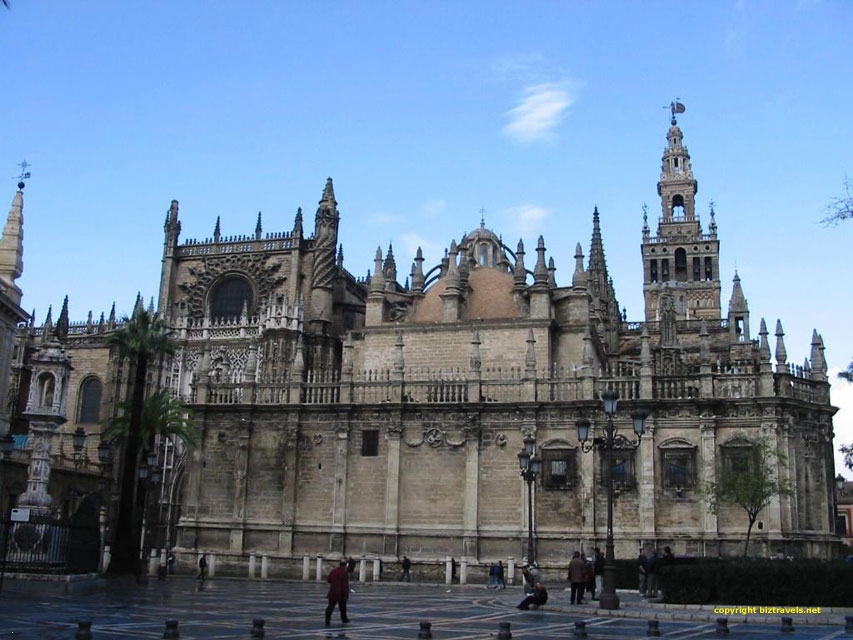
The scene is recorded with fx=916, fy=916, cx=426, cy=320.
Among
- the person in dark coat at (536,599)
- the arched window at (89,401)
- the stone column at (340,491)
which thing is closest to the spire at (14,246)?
the stone column at (340,491)

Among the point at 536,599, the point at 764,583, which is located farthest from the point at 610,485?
the point at 764,583

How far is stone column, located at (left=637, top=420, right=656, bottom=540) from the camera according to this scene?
106ft

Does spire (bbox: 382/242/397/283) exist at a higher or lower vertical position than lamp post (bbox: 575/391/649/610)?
higher

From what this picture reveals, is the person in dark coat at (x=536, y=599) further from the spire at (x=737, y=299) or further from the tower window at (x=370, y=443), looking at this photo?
the spire at (x=737, y=299)

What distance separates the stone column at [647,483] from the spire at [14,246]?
23.8 m

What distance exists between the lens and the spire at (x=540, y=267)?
39.1 m

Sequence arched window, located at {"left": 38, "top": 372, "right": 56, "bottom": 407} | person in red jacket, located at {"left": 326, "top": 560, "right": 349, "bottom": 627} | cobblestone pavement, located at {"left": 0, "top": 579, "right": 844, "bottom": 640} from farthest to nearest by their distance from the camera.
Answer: arched window, located at {"left": 38, "top": 372, "right": 56, "bottom": 407} → person in red jacket, located at {"left": 326, "top": 560, "right": 349, "bottom": 627} → cobblestone pavement, located at {"left": 0, "top": 579, "right": 844, "bottom": 640}

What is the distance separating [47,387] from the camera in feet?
102

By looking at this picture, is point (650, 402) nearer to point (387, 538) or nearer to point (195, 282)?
point (387, 538)

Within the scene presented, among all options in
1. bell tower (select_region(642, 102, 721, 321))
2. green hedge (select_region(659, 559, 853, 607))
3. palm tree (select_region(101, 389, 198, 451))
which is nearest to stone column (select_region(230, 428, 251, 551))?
palm tree (select_region(101, 389, 198, 451))

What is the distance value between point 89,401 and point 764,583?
156ft

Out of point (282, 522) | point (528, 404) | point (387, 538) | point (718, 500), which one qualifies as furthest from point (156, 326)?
point (718, 500)

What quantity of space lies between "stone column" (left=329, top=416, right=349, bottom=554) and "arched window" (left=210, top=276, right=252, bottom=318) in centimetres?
2189

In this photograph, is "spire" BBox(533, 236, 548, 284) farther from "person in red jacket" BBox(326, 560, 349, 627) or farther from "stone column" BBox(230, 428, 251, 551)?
"person in red jacket" BBox(326, 560, 349, 627)
